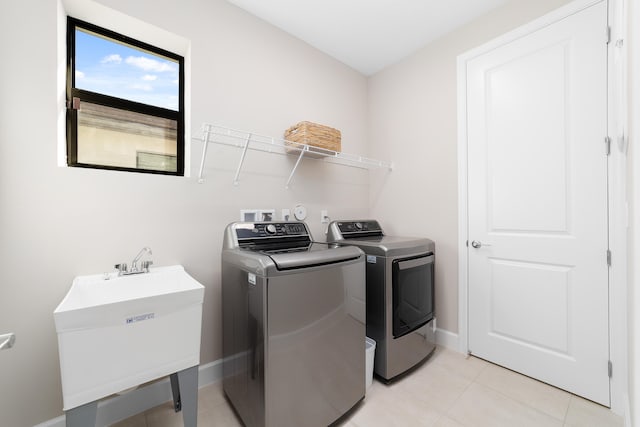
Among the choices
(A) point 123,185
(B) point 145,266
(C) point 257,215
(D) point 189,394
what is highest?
(A) point 123,185

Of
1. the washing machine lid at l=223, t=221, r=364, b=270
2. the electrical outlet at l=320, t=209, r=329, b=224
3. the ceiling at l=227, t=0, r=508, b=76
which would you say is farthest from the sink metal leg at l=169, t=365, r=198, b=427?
the ceiling at l=227, t=0, r=508, b=76

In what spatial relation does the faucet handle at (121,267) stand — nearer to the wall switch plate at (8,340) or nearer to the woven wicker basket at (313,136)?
the wall switch plate at (8,340)

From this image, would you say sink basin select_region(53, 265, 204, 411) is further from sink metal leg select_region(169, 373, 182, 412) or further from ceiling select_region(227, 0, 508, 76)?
ceiling select_region(227, 0, 508, 76)

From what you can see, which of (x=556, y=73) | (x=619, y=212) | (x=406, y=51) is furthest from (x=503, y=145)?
(x=406, y=51)

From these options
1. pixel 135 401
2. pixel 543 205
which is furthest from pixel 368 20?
pixel 135 401

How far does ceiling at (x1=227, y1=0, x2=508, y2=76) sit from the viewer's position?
191 cm

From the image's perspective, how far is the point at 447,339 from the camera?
2.20 m

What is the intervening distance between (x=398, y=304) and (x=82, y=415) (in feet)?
5.24

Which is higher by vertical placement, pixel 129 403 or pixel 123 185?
pixel 123 185

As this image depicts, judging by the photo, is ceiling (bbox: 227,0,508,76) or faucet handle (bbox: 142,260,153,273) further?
ceiling (bbox: 227,0,508,76)

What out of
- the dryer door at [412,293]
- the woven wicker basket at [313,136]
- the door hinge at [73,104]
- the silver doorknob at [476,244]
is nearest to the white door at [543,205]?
the silver doorknob at [476,244]

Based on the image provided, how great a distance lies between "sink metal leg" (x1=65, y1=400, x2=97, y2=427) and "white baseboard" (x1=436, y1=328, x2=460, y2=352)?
229 cm

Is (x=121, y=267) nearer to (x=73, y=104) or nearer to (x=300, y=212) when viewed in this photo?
(x=73, y=104)

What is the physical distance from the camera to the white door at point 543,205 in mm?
1557
